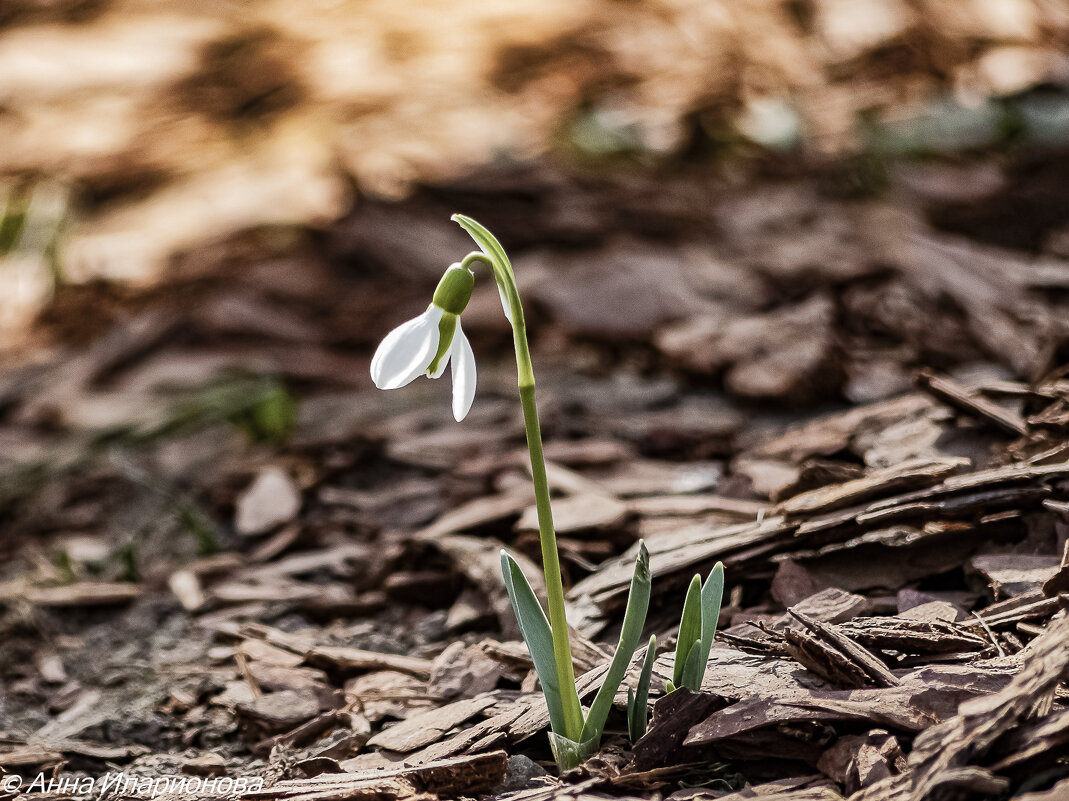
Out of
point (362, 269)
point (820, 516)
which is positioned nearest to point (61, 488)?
point (362, 269)

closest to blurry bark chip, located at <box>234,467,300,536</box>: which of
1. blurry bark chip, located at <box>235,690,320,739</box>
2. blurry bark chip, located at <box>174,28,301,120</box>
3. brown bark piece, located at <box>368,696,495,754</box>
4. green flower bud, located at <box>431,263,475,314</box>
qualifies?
blurry bark chip, located at <box>235,690,320,739</box>

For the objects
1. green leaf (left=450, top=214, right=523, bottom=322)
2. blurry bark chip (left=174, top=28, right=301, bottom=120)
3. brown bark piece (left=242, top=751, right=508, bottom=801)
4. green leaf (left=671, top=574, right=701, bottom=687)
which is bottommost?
brown bark piece (left=242, top=751, right=508, bottom=801)

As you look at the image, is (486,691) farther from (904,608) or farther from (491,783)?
(904,608)

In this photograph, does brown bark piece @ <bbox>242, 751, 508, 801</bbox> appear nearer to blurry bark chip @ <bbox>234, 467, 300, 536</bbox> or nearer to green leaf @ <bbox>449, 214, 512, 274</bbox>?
green leaf @ <bbox>449, 214, 512, 274</bbox>

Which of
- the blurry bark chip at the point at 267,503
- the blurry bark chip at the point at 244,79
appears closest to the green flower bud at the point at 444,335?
the blurry bark chip at the point at 267,503

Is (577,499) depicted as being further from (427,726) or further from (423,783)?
(423,783)

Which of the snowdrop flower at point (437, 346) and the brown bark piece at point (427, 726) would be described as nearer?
the snowdrop flower at point (437, 346)

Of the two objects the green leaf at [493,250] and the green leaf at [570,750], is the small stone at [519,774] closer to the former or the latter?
the green leaf at [570,750]

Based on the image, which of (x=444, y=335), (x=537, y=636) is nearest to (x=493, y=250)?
(x=444, y=335)
